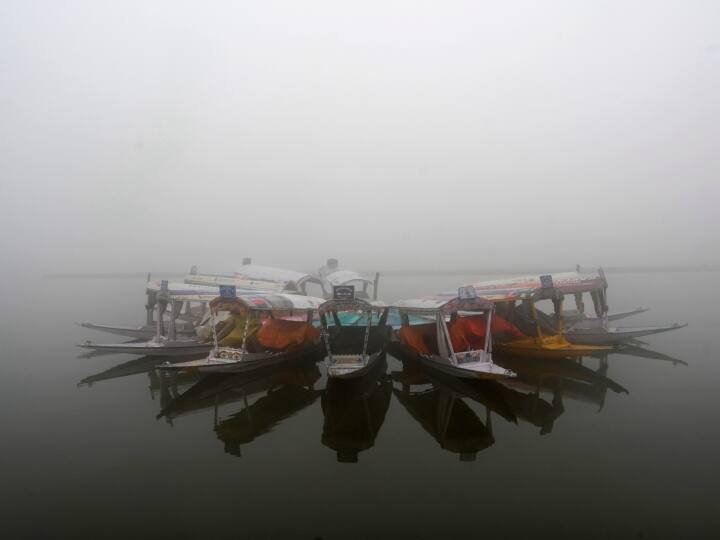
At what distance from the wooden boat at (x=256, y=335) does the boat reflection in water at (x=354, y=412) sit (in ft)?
7.67

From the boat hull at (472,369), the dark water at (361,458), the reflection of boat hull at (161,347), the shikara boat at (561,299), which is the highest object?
the shikara boat at (561,299)

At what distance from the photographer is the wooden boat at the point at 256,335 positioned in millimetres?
13164

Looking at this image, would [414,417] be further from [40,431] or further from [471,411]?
[40,431]

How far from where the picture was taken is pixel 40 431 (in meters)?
10.6

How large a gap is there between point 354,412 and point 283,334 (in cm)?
519

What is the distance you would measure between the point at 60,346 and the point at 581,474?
23.4 metres

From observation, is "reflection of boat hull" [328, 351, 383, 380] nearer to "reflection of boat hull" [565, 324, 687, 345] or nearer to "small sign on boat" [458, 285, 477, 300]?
"small sign on boat" [458, 285, 477, 300]

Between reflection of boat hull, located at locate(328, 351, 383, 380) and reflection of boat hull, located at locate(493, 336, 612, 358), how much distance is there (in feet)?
17.6

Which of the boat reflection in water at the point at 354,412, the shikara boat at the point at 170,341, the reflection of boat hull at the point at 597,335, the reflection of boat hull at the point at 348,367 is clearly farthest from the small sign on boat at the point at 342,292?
the reflection of boat hull at the point at 597,335

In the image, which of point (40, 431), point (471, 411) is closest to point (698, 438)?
point (471, 411)

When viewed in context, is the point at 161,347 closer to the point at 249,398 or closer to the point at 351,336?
the point at 249,398

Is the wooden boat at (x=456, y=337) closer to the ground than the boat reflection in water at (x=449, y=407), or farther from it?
farther from it

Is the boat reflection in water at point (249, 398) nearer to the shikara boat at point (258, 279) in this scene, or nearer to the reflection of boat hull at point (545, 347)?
the shikara boat at point (258, 279)

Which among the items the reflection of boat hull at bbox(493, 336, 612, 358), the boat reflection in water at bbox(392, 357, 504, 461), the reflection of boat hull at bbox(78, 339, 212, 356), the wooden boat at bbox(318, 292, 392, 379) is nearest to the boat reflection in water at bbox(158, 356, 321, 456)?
the reflection of boat hull at bbox(78, 339, 212, 356)
